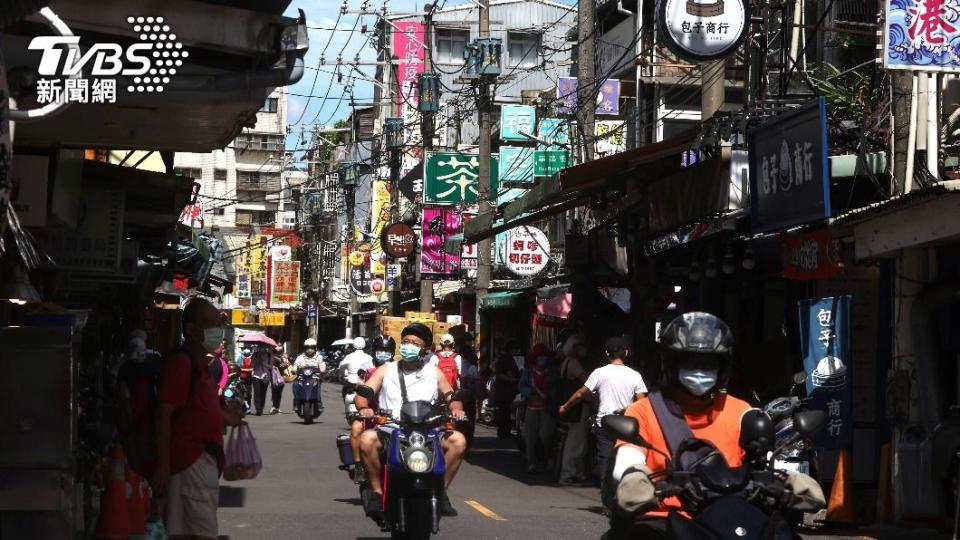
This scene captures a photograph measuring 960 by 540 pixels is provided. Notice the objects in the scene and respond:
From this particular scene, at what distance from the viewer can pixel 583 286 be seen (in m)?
23.9

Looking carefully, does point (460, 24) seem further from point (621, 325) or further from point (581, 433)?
point (581, 433)

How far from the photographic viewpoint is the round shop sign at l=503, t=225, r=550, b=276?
31688 millimetres

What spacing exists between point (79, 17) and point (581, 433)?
11.9 m

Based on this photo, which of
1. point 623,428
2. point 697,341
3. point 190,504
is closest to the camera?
point 623,428

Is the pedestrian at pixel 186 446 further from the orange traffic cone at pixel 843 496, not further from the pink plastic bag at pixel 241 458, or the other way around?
the orange traffic cone at pixel 843 496

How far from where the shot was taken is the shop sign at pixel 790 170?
14.0 m

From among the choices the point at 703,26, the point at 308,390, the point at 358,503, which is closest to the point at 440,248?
the point at 308,390

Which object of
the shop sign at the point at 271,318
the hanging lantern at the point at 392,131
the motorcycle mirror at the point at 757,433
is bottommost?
the motorcycle mirror at the point at 757,433

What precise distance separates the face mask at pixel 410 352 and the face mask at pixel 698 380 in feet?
20.7

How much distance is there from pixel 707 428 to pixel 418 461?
5334 mm

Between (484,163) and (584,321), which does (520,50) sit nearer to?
(484,163)

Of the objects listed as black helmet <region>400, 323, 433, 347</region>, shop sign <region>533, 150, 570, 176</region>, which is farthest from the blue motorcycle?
shop sign <region>533, 150, 570, 176</region>

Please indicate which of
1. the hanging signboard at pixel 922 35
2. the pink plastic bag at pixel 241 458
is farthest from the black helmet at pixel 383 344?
the hanging signboard at pixel 922 35

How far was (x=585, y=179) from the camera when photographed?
18.0 metres
